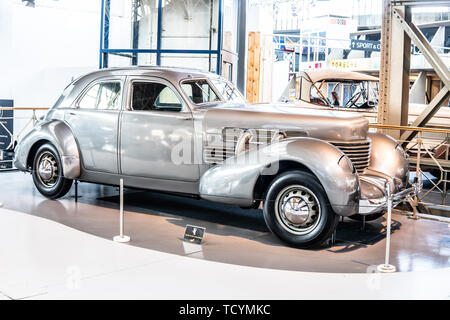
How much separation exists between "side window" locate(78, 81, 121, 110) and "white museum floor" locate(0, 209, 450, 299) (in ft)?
7.12

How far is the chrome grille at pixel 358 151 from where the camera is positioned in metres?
5.47

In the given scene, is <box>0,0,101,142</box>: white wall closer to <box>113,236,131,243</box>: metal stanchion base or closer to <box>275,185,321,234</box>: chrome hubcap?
<box>113,236,131,243</box>: metal stanchion base

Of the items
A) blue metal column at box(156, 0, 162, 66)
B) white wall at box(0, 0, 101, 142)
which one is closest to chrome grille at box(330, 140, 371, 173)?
blue metal column at box(156, 0, 162, 66)

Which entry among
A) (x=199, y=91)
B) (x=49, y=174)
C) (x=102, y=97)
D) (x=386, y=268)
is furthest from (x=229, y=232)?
(x=49, y=174)

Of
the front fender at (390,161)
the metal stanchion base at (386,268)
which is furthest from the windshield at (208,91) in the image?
the metal stanchion base at (386,268)

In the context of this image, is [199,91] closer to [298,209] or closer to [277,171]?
[277,171]

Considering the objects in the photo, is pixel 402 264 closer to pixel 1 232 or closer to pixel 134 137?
pixel 134 137

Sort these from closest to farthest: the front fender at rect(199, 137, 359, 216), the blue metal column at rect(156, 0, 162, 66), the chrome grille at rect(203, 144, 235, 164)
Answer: the front fender at rect(199, 137, 359, 216) → the chrome grille at rect(203, 144, 235, 164) → the blue metal column at rect(156, 0, 162, 66)

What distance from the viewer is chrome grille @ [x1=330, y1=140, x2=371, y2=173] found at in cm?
547

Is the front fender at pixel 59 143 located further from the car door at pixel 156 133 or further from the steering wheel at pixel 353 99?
the steering wheel at pixel 353 99

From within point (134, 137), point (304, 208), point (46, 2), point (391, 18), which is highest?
point (46, 2)
